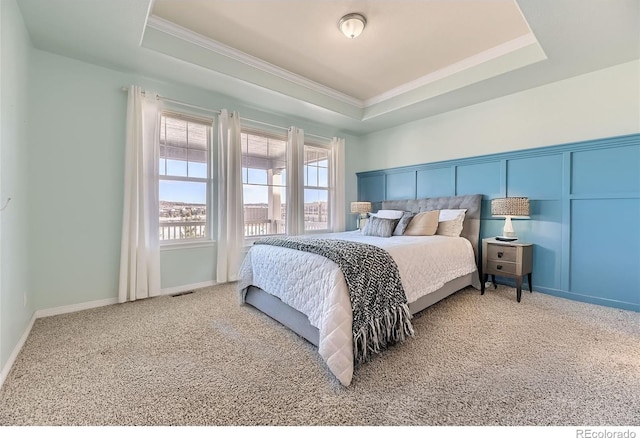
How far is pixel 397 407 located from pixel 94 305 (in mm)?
3094

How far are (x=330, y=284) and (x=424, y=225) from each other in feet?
6.81

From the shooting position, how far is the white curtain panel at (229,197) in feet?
11.8

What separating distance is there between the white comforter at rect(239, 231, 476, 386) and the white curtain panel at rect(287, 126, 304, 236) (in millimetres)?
1511

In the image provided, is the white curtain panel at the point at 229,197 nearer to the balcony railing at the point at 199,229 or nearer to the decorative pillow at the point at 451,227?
the balcony railing at the point at 199,229

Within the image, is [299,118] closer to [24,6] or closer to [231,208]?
[231,208]

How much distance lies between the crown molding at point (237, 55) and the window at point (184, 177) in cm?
92

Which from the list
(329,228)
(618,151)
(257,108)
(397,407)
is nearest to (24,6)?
(257,108)

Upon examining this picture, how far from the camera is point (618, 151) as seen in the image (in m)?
2.79

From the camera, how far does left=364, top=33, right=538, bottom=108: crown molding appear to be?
2779 millimetres

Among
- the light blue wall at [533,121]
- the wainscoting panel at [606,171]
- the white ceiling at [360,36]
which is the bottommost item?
the wainscoting panel at [606,171]

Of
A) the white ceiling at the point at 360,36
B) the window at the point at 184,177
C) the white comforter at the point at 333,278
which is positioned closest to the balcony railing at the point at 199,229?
the window at the point at 184,177

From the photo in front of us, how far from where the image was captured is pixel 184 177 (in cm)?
344

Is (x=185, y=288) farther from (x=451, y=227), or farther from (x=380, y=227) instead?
(x=451, y=227)
